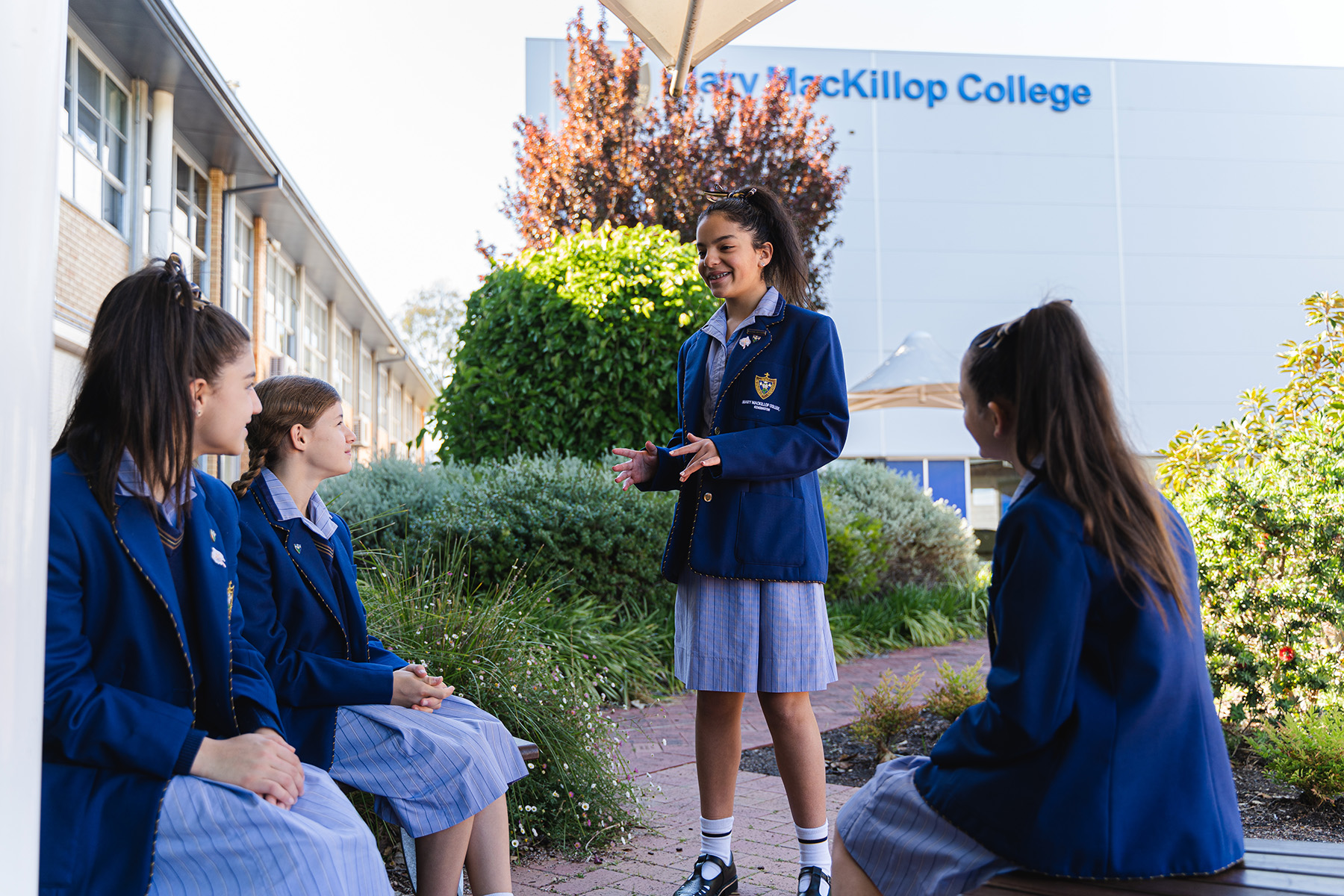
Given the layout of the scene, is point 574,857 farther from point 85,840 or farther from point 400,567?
point 400,567

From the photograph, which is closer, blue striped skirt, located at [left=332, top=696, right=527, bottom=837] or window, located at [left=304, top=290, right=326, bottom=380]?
blue striped skirt, located at [left=332, top=696, right=527, bottom=837]

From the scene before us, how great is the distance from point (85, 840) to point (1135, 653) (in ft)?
5.18

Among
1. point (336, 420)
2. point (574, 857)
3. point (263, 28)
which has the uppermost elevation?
point (263, 28)

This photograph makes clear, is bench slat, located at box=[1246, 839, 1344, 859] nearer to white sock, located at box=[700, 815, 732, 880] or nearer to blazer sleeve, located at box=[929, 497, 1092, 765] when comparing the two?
blazer sleeve, located at box=[929, 497, 1092, 765]

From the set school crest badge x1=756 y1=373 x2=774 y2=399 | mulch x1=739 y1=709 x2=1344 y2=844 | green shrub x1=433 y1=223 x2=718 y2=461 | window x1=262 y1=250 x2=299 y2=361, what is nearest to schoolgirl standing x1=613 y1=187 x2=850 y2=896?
school crest badge x1=756 y1=373 x2=774 y2=399

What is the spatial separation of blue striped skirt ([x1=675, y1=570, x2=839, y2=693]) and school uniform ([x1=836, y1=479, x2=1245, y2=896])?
1.20 m

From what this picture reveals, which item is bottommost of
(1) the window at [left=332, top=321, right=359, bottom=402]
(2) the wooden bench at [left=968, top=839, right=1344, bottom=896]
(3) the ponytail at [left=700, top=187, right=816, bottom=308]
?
(2) the wooden bench at [left=968, top=839, right=1344, bottom=896]

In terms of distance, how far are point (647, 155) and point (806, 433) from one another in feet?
35.6

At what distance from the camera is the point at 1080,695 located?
4.85ft

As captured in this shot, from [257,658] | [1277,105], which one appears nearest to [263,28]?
[257,658]

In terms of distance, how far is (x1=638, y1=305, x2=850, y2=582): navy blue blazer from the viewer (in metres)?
2.75

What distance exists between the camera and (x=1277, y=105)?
63.5ft

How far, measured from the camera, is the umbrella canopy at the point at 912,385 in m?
12.9

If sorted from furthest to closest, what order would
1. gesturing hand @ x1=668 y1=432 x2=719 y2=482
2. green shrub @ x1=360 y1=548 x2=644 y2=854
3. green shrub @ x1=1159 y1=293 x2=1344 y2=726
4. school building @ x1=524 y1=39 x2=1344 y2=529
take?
school building @ x1=524 y1=39 x2=1344 y2=529
green shrub @ x1=1159 y1=293 x2=1344 y2=726
green shrub @ x1=360 y1=548 x2=644 y2=854
gesturing hand @ x1=668 y1=432 x2=719 y2=482
